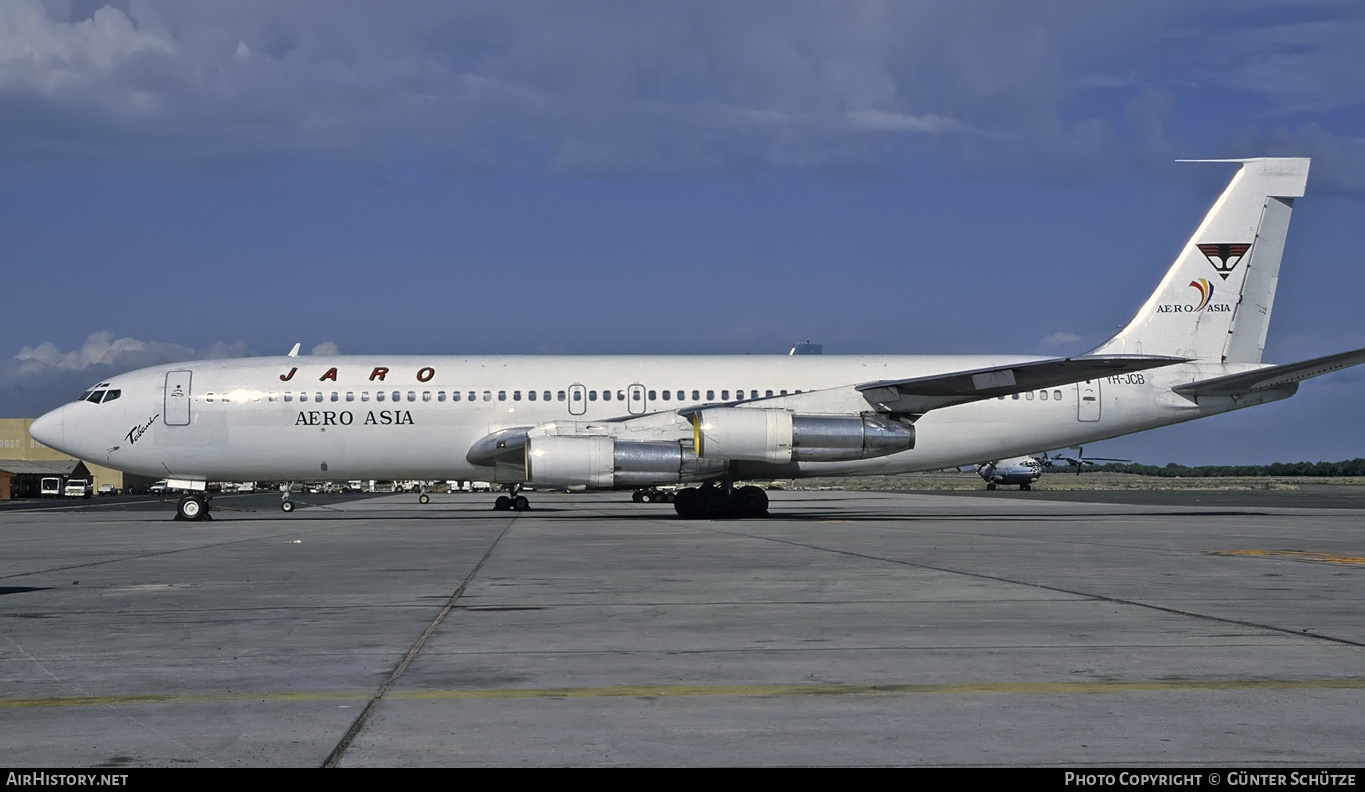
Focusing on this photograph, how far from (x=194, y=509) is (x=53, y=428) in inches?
149

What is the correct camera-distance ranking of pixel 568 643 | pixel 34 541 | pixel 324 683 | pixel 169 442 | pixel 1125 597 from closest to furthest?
1. pixel 324 683
2. pixel 568 643
3. pixel 1125 597
4. pixel 34 541
5. pixel 169 442

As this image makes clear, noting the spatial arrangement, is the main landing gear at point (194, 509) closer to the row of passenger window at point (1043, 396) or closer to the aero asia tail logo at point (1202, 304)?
the row of passenger window at point (1043, 396)

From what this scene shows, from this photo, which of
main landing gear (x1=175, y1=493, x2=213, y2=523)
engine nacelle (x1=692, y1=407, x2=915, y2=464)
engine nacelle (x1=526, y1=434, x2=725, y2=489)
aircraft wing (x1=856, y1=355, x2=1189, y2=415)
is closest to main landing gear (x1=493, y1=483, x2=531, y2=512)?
main landing gear (x1=175, y1=493, x2=213, y2=523)

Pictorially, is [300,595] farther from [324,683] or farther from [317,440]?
[317,440]

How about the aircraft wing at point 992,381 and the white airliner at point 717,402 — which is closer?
the aircraft wing at point 992,381

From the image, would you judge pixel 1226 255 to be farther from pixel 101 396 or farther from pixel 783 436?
pixel 101 396

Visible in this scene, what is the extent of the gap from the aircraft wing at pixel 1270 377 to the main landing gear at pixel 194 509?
894 inches

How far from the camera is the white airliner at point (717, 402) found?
A: 26.8 meters

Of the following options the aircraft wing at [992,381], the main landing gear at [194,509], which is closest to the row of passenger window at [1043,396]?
the aircraft wing at [992,381]

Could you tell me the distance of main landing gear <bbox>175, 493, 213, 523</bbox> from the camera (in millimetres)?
27906

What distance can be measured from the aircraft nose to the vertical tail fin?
83.0 ft

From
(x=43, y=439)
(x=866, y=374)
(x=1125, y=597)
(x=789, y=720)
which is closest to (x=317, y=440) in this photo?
(x=43, y=439)
